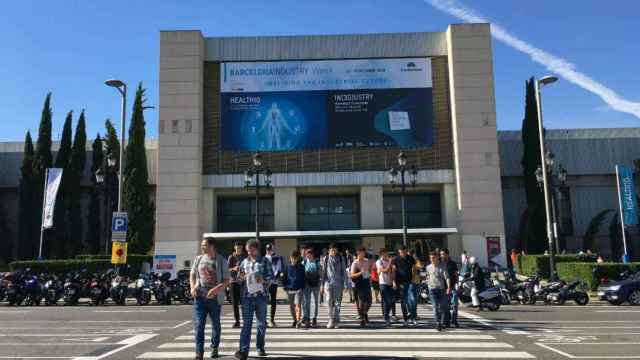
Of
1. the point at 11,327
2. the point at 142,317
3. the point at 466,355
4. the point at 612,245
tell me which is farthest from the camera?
the point at 612,245

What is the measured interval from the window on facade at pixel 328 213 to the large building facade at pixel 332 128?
0.16m

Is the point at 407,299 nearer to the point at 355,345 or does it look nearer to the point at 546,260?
the point at 355,345

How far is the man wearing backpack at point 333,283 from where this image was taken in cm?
1195

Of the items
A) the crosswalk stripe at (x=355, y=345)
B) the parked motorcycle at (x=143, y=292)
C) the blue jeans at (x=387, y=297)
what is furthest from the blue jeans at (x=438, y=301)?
the parked motorcycle at (x=143, y=292)

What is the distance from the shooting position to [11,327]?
42.3 feet

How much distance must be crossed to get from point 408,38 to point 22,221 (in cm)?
3395

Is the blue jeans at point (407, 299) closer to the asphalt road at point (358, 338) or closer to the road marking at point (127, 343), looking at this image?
the asphalt road at point (358, 338)

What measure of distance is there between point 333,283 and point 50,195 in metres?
25.0

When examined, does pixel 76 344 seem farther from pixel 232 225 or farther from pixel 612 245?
pixel 612 245

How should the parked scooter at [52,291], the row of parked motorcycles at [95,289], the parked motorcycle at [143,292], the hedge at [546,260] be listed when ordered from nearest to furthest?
1. the parked motorcycle at [143,292]
2. the row of parked motorcycles at [95,289]
3. the parked scooter at [52,291]
4. the hedge at [546,260]

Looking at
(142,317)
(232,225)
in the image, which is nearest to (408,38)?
(232,225)

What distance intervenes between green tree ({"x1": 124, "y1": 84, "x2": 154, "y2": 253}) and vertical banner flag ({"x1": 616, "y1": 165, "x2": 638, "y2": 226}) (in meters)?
32.2

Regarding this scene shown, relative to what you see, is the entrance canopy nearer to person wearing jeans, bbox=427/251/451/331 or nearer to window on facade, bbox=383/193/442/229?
window on facade, bbox=383/193/442/229

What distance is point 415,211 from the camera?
36.9m
